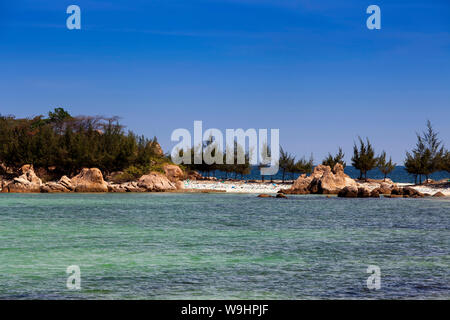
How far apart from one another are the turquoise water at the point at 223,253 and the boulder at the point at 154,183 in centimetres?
2033

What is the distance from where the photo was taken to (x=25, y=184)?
5088cm

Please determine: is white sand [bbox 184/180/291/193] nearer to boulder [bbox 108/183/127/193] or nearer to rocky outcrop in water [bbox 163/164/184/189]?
rocky outcrop in water [bbox 163/164/184/189]

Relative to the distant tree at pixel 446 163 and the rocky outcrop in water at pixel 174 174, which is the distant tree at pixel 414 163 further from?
the rocky outcrop in water at pixel 174 174

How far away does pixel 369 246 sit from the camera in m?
19.2

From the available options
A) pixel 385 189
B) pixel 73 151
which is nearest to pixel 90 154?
pixel 73 151

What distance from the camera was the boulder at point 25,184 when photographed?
2000 inches

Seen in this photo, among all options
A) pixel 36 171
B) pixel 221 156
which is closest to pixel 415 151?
pixel 221 156

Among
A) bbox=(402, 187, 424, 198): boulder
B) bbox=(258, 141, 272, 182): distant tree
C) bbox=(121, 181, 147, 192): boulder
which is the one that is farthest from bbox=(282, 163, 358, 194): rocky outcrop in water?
bbox=(258, 141, 272, 182): distant tree

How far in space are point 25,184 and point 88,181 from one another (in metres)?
5.93

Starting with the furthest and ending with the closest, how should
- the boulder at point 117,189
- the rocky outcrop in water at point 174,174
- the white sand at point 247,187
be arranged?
the rocky outcrop in water at point 174,174 < the white sand at point 247,187 < the boulder at point 117,189

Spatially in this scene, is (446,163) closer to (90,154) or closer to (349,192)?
(349,192)

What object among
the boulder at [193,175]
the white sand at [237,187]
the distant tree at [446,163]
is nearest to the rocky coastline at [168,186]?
the white sand at [237,187]

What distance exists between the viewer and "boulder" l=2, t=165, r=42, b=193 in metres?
50.8
